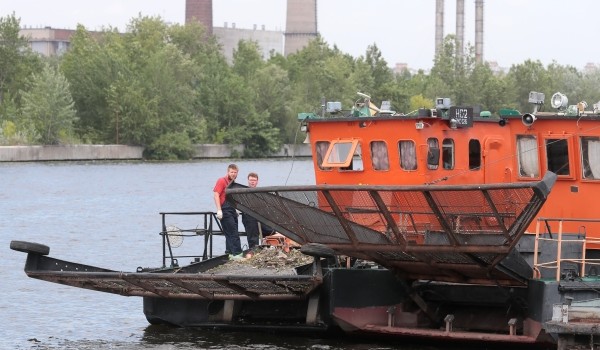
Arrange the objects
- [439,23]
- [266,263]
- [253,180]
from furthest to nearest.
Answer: [439,23] < [253,180] < [266,263]

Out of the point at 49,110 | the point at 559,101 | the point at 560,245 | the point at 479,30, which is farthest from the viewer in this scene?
the point at 479,30

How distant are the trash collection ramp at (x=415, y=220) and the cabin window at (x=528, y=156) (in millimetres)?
2431

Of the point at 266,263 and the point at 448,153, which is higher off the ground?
the point at 448,153

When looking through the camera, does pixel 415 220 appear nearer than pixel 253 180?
Yes

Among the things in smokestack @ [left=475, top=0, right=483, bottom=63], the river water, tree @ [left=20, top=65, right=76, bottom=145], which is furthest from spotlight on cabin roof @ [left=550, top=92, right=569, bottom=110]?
smokestack @ [left=475, top=0, right=483, bottom=63]

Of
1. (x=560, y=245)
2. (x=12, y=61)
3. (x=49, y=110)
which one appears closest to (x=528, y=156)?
(x=560, y=245)

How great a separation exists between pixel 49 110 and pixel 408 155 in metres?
94.6

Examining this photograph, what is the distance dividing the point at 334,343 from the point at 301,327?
2.29ft

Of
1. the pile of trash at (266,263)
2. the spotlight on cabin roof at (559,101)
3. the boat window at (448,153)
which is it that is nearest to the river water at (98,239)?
the pile of trash at (266,263)

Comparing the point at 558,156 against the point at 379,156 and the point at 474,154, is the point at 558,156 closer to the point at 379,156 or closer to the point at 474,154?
the point at 474,154

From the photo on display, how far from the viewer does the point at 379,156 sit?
2617cm

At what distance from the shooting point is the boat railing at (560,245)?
22953 mm

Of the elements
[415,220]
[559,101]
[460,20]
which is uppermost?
[460,20]

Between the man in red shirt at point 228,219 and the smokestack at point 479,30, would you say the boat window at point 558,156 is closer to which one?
the man in red shirt at point 228,219
